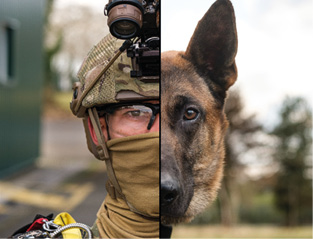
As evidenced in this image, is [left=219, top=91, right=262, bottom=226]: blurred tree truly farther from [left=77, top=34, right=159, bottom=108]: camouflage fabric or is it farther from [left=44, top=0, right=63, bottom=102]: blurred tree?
[left=44, top=0, right=63, bottom=102]: blurred tree

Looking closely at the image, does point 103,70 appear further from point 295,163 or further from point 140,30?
point 295,163

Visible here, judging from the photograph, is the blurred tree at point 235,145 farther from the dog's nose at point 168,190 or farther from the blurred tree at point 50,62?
the blurred tree at point 50,62

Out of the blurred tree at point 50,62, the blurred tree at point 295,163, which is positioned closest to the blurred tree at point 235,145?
the blurred tree at point 295,163

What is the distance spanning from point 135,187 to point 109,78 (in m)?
0.35

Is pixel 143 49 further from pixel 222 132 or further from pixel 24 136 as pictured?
pixel 24 136

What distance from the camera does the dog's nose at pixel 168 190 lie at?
3.31 feet

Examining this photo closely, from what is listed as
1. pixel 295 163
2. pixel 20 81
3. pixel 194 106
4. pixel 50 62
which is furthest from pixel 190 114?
pixel 20 81

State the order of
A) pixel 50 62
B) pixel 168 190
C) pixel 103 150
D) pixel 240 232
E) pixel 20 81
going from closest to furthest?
pixel 168 190 → pixel 103 150 → pixel 240 232 → pixel 50 62 → pixel 20 81

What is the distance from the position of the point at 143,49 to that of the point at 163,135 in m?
0.26

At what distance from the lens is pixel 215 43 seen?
1.04m

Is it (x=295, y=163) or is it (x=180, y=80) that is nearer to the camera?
(x=180, y=80)

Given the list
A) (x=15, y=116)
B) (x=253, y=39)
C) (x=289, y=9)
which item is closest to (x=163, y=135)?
(x=253, y=39)

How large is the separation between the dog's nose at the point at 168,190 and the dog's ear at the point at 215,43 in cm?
31

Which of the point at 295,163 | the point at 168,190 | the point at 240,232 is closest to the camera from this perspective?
the point at 168,190
